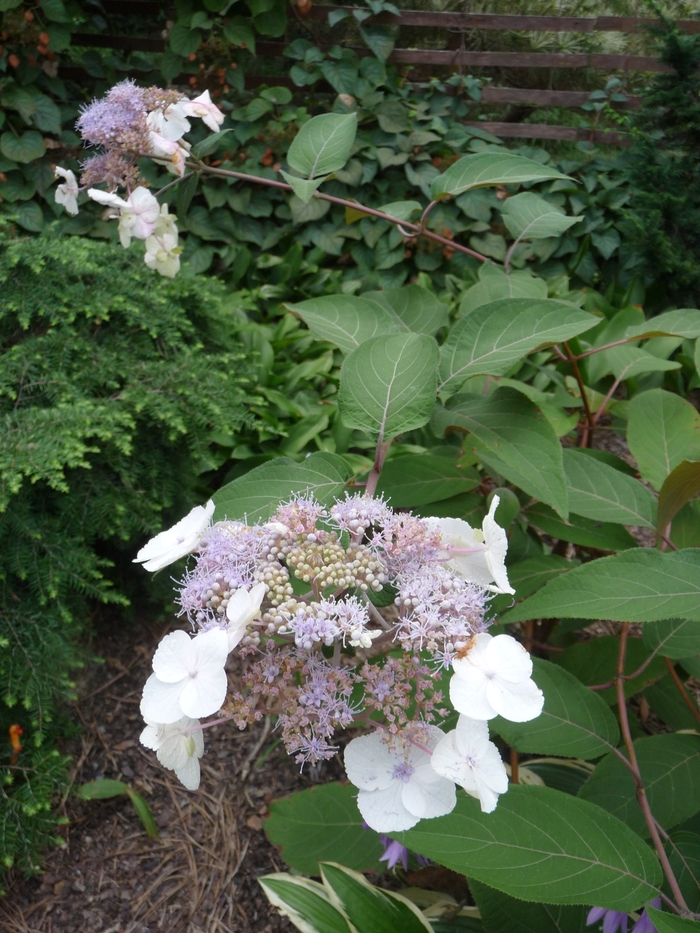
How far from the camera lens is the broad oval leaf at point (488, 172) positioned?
96 cm

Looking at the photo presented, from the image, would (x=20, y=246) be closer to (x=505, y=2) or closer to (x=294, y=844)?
(x=294, y=844)

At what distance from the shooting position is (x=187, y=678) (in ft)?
1.53

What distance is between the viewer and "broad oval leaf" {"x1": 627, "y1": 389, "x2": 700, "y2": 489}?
0.96 meters

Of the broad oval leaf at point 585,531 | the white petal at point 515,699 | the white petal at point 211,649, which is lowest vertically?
the broad oval leaf at point 585,531

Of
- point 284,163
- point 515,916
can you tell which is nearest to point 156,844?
point 515,916

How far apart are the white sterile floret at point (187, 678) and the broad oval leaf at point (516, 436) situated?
423mm

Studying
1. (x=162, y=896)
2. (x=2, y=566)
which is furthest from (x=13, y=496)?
(x=162, y=896)

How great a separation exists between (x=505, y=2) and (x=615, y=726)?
5183 millimetres

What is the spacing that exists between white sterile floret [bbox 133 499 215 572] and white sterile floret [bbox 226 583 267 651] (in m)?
0.08

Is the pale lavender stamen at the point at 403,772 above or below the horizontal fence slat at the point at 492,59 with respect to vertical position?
below

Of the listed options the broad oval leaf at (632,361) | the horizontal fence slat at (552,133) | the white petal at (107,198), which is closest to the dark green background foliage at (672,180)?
the horizontal fence slat at (552,133)

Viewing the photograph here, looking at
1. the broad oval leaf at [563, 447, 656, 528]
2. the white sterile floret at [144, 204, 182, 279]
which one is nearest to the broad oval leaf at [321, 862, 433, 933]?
the broad oval leaf at [563, 447, 656, 528]

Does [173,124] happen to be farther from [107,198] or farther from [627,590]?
[627,590]

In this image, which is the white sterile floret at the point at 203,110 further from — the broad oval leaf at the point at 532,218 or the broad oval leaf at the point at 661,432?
the broad oval leaf at the point at 661,432
